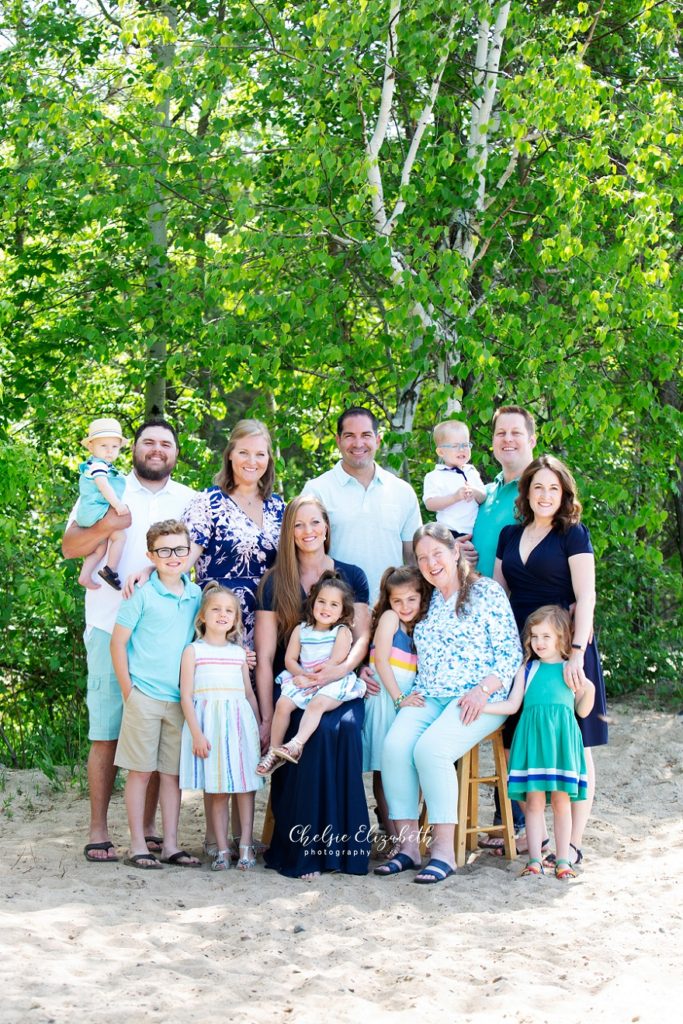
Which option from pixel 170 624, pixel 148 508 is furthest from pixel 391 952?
pixel 148 508

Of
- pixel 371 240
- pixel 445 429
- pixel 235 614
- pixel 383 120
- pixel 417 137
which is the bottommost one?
pixel 235 614

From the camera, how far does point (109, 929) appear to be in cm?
395

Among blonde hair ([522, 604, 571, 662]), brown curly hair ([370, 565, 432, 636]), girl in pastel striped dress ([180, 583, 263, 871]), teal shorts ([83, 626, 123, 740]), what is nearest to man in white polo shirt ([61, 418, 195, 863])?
teal shorts ([83, 626, 123, 740])

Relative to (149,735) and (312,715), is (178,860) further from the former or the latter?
(312,715)

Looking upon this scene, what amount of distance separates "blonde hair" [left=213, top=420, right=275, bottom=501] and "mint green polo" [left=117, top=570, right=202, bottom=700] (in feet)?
1.74

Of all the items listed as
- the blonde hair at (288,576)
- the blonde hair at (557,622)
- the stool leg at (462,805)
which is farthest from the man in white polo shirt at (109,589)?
the blonde hair at (557,622)

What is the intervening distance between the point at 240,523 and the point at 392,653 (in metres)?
0.87

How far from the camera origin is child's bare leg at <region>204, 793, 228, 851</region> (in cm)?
482

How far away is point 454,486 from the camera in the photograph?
538 cm

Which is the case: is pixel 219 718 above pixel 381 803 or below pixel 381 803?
above

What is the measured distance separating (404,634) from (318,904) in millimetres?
1217

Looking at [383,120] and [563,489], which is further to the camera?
[383,120]

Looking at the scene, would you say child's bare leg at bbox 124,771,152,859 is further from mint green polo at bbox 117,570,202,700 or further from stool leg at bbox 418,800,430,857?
stool leg at bbox 418,800,430,857

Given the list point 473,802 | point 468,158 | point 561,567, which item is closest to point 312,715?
point 473,802
